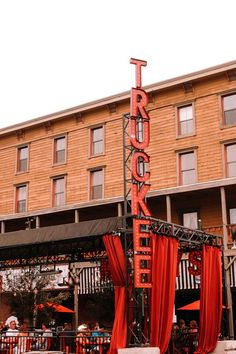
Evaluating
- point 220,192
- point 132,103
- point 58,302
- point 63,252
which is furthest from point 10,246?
point 220,192

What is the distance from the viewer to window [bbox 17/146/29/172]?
125ft

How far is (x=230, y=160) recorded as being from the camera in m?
30.0

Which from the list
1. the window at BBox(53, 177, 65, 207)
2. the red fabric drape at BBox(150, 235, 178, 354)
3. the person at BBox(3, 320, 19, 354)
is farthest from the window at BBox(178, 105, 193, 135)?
the person at BBox(3, 320, 19, 354)

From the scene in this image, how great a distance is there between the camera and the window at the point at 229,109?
3045 cm

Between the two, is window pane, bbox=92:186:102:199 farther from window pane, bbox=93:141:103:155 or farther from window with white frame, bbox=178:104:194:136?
window with white frame, bbox=178:104:194:136

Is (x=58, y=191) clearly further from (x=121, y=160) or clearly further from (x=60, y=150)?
(x=121, y=160)

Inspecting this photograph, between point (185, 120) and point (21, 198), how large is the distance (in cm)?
1241

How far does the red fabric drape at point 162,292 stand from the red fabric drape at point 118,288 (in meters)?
0.78

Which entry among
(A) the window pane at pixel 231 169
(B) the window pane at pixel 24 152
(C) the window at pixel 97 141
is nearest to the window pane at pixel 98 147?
(C) the window at pixel 97 141

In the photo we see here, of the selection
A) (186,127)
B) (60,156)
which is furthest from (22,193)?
(186,127)

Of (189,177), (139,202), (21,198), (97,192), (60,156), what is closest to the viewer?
(139,202)

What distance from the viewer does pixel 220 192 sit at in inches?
1164

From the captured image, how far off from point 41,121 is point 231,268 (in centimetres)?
1625

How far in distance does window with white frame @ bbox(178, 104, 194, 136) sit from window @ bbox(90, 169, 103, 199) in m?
5.53
